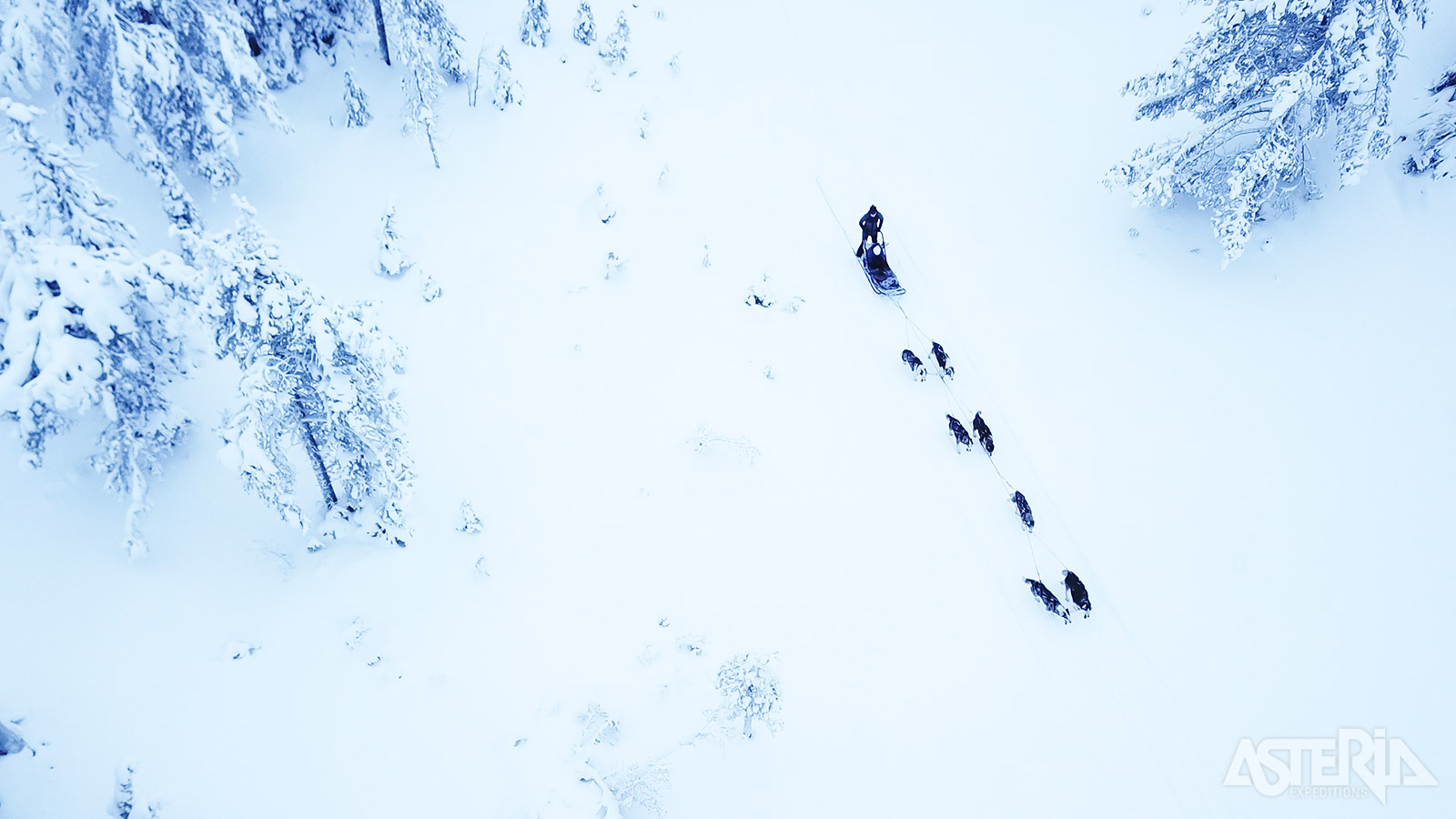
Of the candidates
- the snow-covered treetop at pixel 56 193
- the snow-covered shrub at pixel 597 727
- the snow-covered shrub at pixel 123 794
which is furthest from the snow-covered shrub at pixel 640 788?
the snow-covered treetop at pixel 56 193

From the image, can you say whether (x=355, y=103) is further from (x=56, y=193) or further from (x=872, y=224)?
(x=872, y=224)

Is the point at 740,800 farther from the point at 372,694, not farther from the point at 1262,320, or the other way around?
the point at 1262,320

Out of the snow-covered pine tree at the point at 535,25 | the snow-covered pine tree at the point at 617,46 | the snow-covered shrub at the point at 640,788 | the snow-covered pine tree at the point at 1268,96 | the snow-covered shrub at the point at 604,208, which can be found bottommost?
the snow-covered shrub at the point at 640,788

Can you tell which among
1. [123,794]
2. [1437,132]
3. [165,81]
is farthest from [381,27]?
[1437,132]

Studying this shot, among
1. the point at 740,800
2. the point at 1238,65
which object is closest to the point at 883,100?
the point at 1238,65

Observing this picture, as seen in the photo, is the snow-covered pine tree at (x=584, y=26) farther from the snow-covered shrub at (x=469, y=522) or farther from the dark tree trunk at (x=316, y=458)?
the snow-covered shrub at (x=469, y=522)

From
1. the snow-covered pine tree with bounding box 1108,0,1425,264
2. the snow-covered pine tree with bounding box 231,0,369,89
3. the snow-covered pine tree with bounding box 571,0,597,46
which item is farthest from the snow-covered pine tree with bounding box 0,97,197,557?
the snow-covered pine tree with bounding box 1108,0,1425,264

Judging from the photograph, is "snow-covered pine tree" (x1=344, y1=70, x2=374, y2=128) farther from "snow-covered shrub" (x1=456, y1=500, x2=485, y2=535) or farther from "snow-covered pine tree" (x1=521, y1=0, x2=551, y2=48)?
"snow-covered shrub" (x1=456, y1=500, x2=485, y2=535)
